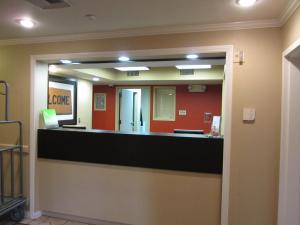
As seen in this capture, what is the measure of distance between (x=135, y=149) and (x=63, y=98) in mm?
2370

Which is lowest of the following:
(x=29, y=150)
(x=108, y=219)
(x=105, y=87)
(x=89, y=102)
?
(x=108, y=219)

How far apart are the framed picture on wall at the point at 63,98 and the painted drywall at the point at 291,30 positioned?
3.45 meters

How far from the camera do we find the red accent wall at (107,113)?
656cm

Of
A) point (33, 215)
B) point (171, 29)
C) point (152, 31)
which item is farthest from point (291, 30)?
point (33, 215)

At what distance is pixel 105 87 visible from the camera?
6594 mm

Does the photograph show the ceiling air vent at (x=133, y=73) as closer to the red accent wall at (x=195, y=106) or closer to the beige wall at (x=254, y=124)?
the red accent wall at (x=195, y=106)

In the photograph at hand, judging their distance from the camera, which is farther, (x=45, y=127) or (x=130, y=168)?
(x=45, y=127)

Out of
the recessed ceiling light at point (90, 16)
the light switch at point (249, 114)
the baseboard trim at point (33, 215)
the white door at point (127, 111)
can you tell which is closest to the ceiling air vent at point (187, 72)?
the white door at point (127, 111)

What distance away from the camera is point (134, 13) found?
2094 mm

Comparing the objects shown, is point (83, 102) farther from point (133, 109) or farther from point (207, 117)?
point (207, 117)

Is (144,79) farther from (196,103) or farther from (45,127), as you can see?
(45,127)

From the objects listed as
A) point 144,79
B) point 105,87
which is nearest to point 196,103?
point 144,79

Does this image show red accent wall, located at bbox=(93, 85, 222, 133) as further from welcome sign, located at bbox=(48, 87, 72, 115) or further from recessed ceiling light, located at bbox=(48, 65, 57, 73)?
recessed ceiling light, located at bbox=(48, 65, 57, 73)

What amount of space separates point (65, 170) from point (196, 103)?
3851 mm
